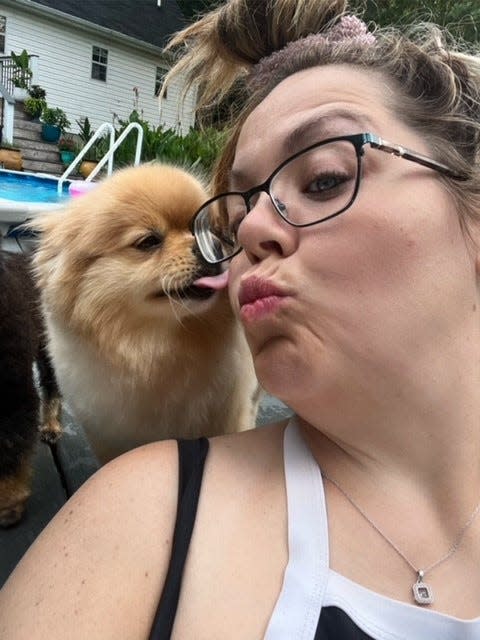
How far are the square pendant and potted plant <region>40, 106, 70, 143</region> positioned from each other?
16.5 meters

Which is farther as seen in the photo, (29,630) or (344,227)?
(344,227)

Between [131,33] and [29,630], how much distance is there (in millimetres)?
21179

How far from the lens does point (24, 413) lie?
6.46 feet

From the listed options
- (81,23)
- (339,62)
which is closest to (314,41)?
(339,62)

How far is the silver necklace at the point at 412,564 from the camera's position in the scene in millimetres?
884

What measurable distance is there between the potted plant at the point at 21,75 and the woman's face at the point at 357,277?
56.1ft

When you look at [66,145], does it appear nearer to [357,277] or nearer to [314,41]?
[314,41]

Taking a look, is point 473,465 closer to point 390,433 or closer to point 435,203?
point 390,433

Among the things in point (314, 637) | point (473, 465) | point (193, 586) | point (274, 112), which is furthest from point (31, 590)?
point (274, 112)

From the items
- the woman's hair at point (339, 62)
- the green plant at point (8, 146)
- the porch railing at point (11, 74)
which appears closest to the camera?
the woman's hair at point (339, 62)

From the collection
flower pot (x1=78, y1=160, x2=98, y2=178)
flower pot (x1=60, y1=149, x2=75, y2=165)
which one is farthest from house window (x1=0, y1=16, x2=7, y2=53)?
flower pot (x1=78, y1=160, x2=98, y2=178)

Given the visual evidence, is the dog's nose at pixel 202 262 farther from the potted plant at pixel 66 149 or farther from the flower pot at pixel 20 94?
the flower pot at pixel 20 94

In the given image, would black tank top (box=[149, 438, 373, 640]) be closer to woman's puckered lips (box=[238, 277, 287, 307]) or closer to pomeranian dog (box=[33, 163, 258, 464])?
woman's puckered lips (box=[238, 277, 287, 307])

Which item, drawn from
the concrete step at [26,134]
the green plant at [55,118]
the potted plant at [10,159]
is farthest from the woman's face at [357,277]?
the green plant at [55,118]
